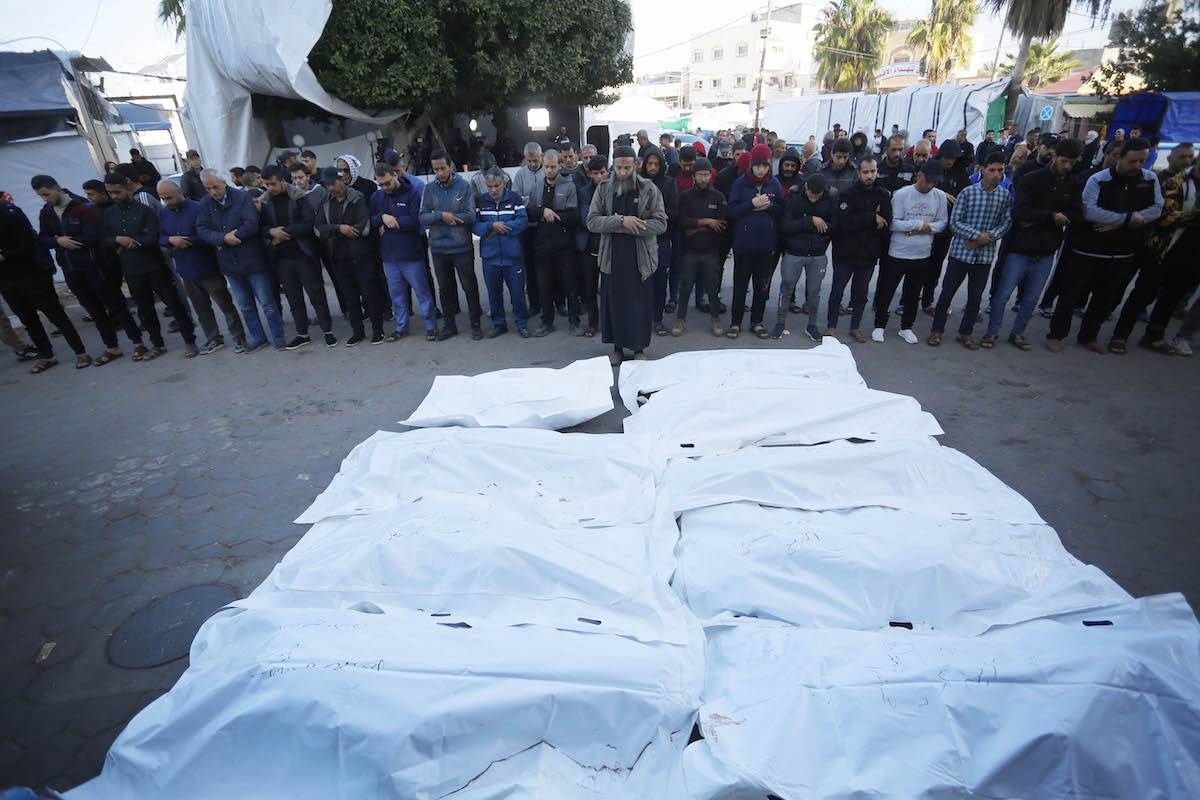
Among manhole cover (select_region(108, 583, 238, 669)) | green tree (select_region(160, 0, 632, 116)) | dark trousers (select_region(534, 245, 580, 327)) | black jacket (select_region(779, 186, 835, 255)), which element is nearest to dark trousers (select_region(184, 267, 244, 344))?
dark trousers (select_region(534, 245, 580, 327))

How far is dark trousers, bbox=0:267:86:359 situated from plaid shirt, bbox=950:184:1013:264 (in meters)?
8.95

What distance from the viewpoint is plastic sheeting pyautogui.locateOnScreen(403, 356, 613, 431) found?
410 centimetres

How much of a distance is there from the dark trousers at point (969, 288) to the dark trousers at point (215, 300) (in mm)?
7331

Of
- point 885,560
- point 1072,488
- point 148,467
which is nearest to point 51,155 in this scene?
point 148,467

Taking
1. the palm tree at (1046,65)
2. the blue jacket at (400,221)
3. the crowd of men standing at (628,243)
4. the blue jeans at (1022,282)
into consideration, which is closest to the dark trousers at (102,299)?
the crowd of men standing at (628,243)

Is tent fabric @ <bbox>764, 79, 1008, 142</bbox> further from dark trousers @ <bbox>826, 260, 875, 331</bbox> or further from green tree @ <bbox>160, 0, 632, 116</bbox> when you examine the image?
dark trousers @ <bbox>826, 260, 875, 331</bbox>

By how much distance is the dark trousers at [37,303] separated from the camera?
19.7ft

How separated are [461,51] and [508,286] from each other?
7224 mm

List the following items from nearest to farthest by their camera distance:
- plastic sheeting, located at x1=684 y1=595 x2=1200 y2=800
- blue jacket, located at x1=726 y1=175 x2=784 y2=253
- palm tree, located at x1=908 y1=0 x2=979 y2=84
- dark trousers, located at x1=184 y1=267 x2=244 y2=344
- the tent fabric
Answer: plastic sheeting, located at x1=684 y1=595 x2=1200 y2=800, blue jacket, located at x1=726 y1=175 x2=784 y2=253, dark trousers, located at x1=184 y1=267 x2=244 y2=344, the tent fabric, palm tree, located at x1=908 y1=0 x2=979 y2=84

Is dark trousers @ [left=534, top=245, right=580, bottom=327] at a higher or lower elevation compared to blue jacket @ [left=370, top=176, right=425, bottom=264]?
lower

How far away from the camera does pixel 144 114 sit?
21.1 metres

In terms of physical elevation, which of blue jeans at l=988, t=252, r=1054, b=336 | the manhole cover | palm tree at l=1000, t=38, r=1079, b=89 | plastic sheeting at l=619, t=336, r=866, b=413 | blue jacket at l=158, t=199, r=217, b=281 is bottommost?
the manhole cover

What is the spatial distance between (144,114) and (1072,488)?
27844 millimetres

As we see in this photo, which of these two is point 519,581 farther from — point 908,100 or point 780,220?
point 908,100
